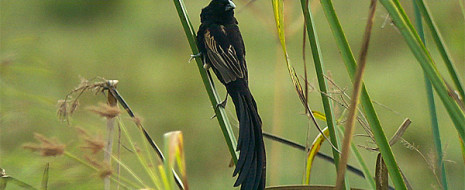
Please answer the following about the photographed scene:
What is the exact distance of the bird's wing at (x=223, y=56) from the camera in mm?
769

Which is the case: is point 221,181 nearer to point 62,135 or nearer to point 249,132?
point 62,135

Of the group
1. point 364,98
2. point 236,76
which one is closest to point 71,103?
point 236,76

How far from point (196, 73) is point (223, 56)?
1363mm

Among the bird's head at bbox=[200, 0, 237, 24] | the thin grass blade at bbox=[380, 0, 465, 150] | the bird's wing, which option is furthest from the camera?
the bird's head at bbox=[200, 0, 237, 24]

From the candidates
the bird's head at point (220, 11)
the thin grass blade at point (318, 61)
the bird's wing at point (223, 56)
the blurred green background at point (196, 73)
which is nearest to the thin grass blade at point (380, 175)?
the thin grass blade at point (318, 61)

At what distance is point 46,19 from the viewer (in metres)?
2.43

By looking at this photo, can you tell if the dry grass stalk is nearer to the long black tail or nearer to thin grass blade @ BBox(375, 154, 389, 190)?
the long black tail

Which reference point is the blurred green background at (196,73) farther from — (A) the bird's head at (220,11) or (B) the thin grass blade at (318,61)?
(B) the thin grass blade at (318,61)

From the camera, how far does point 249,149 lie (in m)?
0.59

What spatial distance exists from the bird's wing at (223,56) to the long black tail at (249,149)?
59 mm

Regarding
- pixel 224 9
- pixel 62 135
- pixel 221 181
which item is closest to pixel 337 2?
pixel 221 181

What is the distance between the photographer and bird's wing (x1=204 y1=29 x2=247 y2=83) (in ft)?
2.52

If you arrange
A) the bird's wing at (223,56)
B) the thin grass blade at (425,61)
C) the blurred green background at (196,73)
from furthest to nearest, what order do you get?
the blurred green background at (196,73), the bird's wing at (223,56), the thin grass blade at (425,61)

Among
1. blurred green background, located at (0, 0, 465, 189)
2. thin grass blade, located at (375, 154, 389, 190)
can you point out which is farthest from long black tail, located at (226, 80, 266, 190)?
blurred green background, located at (0, 0, 465, 189)
